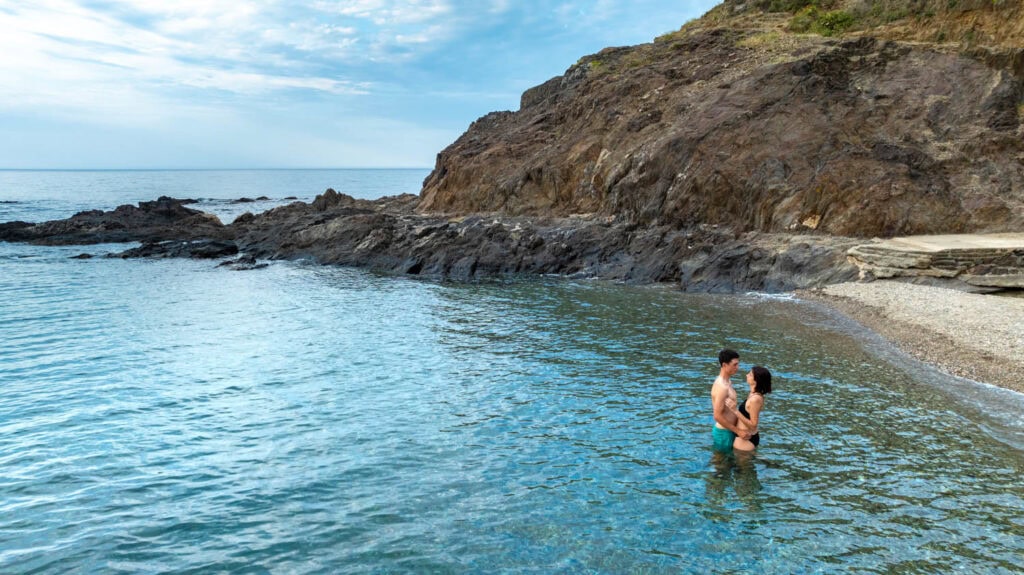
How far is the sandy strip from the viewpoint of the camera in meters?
15.6

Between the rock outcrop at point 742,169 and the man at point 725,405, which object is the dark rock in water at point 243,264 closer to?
the rock outcrop at point 742,169

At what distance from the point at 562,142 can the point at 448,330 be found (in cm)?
2746

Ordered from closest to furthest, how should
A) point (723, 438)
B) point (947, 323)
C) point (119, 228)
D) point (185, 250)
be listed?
point (723, 438) → point (947, 323) → point (185, 250) → point (119, 228)

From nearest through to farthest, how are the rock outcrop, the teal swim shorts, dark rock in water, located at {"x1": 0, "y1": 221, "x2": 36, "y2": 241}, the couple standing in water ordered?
the couple standing in water
the teal swim shorts
the rock outcrop
dark rock in water, located at {"x1": 0, "y1": 221, "x2": 36, "y2": 241}

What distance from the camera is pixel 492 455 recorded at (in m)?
11.9

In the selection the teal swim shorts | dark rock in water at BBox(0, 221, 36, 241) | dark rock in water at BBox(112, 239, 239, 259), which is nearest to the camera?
the teal swim shorts

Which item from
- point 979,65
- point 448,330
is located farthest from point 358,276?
point 979,65

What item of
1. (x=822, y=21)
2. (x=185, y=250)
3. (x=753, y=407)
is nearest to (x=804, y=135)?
(x=822, y=21)

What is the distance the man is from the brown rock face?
73.2 feet

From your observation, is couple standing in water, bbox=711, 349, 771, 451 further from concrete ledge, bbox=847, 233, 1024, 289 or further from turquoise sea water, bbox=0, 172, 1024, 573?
concrete ledge, bbox=847, 233, 1024, 289

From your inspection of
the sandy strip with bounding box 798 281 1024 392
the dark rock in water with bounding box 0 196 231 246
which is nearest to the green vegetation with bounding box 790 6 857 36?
the sandy strip with bounding box 798 281 1024 392

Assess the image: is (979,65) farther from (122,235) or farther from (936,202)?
(122,235)

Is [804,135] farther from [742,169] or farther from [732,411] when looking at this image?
[732,411]

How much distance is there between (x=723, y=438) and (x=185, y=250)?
4489 centimetres
